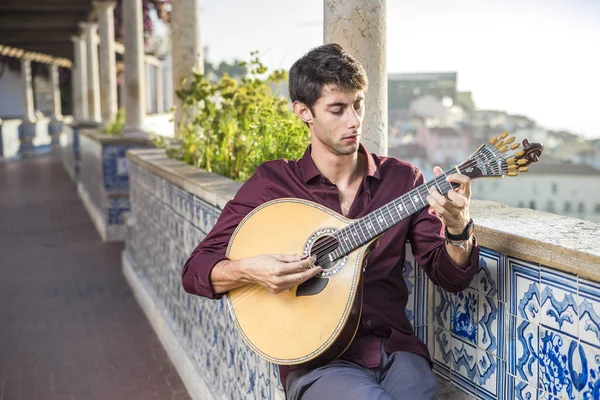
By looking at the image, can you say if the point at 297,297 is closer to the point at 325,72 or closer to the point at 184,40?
the point at 325,72

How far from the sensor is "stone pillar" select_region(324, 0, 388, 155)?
3170 millimetres

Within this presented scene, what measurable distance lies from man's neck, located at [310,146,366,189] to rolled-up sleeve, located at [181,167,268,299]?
0.60 ft

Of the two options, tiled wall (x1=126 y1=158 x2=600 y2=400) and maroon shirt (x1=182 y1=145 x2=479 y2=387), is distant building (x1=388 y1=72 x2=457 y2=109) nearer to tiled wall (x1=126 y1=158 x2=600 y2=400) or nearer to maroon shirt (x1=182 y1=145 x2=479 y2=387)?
tiled wall (x1=126 y1=158 x2=600 y2=400)

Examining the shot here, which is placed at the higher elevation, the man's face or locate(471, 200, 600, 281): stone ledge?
the man's face

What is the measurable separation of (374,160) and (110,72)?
37.6 ft

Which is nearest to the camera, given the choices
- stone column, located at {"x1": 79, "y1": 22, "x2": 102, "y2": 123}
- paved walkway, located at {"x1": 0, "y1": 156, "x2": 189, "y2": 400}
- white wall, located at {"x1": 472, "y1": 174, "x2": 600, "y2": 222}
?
paved walkway, located at {"x1": 0, "y1": 156, "x2": 189, "y2": 400}

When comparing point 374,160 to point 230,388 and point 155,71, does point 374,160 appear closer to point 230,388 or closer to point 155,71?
point 230,388

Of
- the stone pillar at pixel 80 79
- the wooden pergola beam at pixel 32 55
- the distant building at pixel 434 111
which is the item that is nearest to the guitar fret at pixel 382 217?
the stone pillar at pixel 80 79

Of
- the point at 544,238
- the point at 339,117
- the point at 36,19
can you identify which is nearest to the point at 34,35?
the point at 36,19

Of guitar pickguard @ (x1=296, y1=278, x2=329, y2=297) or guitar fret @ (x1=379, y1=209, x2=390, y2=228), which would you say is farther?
guitar pickguard @ (x1=296, y1=278, x2=329, y2=297)

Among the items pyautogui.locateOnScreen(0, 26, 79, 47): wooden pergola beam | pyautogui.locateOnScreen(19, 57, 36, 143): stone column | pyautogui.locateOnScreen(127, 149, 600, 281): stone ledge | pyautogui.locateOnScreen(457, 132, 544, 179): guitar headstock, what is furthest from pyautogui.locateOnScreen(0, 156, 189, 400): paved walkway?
pyautogui.locateOnScreen(19, 57, 36, 143): stone column

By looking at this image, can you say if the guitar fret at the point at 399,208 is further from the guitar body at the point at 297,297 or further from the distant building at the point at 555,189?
the distant building at the point at 555,189

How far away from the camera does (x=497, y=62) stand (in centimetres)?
8169

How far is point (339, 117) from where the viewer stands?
7.53 feet
